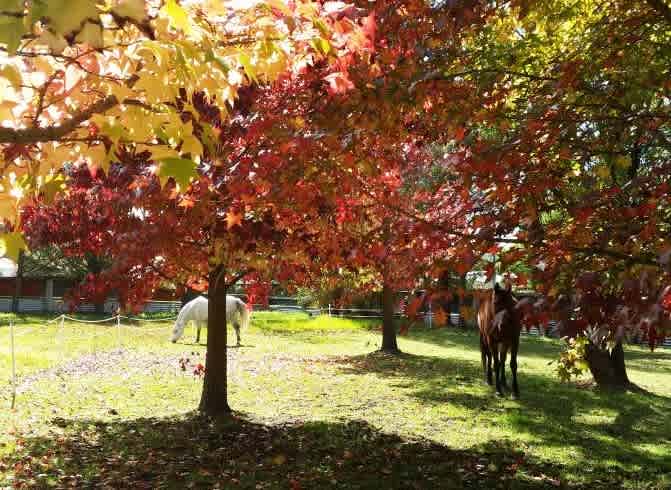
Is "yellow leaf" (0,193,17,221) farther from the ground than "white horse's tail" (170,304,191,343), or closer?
farther from the ground

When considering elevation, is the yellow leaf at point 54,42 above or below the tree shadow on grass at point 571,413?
above

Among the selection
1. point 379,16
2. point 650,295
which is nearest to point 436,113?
point 379,16

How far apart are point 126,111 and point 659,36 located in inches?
Result: 245

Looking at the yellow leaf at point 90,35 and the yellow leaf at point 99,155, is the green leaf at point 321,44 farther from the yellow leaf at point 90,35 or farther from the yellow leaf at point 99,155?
the yellow leaf at point 90,35

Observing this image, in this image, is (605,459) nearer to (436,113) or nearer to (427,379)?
(436,113)

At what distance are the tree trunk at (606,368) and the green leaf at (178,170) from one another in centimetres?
1276

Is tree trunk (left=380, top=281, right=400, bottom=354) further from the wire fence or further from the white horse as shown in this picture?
the white horse

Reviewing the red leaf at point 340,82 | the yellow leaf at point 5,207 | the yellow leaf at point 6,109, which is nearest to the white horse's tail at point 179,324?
the red leaf at point 340,82

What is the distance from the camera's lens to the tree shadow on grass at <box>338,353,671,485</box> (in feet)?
27.0

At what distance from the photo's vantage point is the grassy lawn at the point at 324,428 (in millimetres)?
7285

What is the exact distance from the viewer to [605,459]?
26.8ft

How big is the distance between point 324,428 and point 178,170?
7481 millimetres

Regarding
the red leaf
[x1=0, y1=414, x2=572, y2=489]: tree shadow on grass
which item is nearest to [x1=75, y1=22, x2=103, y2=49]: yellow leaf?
the red leaf

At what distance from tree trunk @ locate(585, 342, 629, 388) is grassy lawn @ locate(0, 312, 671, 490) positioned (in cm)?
54
